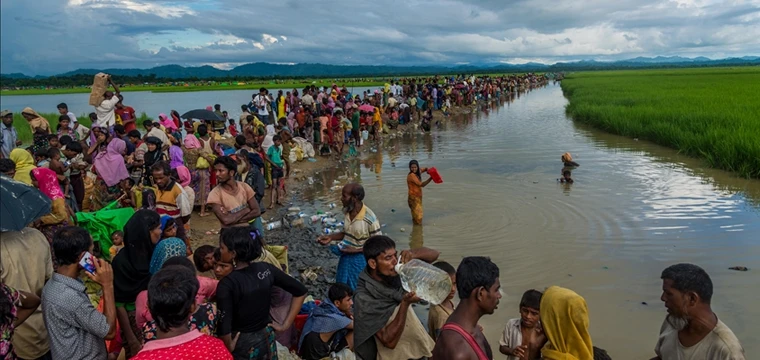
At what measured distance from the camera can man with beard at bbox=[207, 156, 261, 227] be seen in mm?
4766

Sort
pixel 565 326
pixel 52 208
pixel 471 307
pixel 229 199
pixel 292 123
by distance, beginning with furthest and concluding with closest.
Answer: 1. pixel 292 123
2. pixel 229 199
3. pixel 52 208
4. pixel 565 326
5. pixel 471 307

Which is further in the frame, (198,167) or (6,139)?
(6,139)

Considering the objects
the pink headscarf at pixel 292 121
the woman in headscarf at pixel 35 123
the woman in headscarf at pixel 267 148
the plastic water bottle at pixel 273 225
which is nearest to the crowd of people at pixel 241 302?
the plastic water bottle at pixel 273 225

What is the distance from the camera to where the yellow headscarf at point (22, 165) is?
5.11m

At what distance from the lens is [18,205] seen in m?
2.91

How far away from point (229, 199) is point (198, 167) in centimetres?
365

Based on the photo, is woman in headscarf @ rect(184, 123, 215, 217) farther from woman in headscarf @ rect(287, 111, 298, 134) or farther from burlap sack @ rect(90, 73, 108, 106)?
woman in headscarf @ rect(287, 111, 298, 134)

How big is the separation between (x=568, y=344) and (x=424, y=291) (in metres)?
0.87

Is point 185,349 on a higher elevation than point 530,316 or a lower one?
higher

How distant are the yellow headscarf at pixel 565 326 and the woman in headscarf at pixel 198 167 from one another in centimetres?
676

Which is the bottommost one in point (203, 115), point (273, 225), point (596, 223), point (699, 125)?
point (596, 223)

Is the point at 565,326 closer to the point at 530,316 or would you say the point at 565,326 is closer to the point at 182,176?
the point at 530,316

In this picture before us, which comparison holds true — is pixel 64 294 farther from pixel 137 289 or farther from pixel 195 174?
pixel 195 174

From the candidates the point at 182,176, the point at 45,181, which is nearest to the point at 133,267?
the point at 45,181
